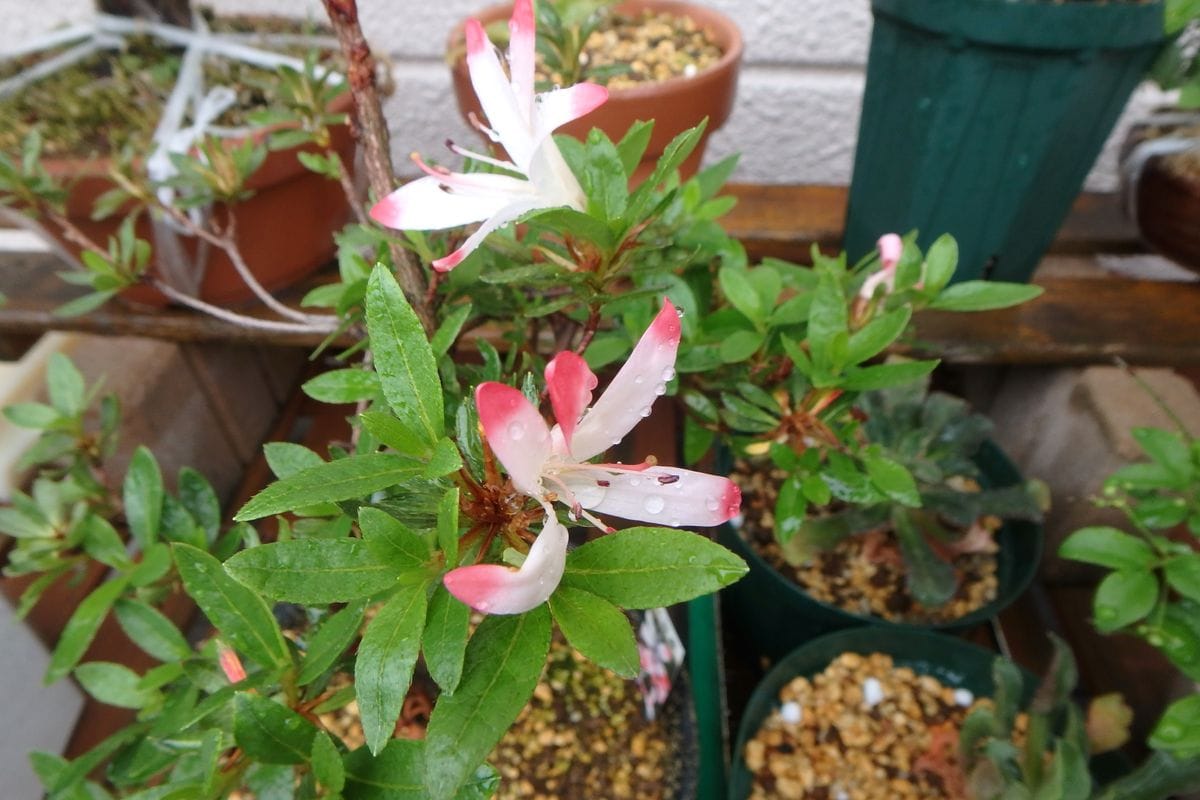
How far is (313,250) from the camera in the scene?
1.27 metres

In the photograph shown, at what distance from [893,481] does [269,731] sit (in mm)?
519

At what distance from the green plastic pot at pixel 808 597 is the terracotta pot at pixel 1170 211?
434 millimetres

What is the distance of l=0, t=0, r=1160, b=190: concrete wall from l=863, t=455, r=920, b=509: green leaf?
116cm

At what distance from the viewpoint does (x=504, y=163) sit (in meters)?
0.49

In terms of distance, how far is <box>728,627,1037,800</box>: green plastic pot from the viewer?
1.00m

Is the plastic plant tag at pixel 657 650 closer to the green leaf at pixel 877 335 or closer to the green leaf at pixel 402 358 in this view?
the green leaf at pixel 877 335

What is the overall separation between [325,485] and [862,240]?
3.38 feet

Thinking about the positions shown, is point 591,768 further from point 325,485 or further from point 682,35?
point 682,35

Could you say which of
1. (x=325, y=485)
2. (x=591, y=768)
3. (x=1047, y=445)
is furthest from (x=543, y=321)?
(x=1047, y=445)

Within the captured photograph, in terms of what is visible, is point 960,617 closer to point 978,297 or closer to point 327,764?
point 978,297

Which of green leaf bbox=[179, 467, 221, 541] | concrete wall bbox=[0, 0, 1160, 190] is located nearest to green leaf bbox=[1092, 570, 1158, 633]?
green leaf bbox=[179, 467, 221, 541]

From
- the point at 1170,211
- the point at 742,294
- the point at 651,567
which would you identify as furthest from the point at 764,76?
the point at 651,567

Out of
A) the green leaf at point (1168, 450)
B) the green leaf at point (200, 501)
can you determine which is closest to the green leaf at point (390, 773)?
the green leaf at point (200, 501)

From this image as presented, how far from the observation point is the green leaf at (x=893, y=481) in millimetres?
682
